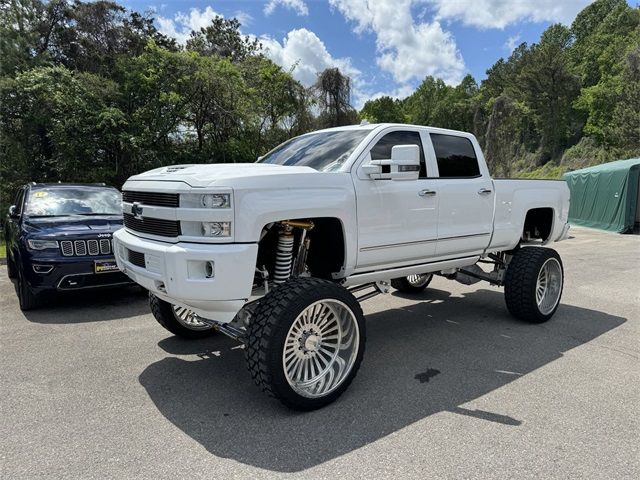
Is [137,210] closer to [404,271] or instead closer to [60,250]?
[404,271]

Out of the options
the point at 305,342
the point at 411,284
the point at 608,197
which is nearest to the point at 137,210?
the point at 305,342

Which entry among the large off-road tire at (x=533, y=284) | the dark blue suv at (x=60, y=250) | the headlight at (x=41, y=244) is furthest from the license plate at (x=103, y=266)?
the large off-road tire at (x=533, y=284)

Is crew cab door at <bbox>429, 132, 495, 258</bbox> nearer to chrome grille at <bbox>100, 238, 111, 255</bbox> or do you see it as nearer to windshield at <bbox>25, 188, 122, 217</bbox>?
chrome grille at <bbox>100, 238, 111, 255</bbox>

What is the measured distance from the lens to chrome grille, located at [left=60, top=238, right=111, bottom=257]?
5.93 meters

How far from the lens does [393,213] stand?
402 cm

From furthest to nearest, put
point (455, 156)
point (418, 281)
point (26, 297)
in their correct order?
1. point (418, 281)
2. point (26, 297)
3. point (455, 156)

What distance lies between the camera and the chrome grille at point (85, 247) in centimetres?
593

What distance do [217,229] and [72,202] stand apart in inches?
Answer: 199

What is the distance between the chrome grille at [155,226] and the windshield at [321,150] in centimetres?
135

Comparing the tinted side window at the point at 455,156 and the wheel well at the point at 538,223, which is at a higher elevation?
the tinted side window at the point at 455,156

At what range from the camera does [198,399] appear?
3.58m

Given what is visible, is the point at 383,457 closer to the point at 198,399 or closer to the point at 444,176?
the point at 198,399

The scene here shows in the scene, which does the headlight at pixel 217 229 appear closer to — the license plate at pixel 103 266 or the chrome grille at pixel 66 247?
the license plate at pixel 103 266

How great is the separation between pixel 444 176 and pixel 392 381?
2099mm
